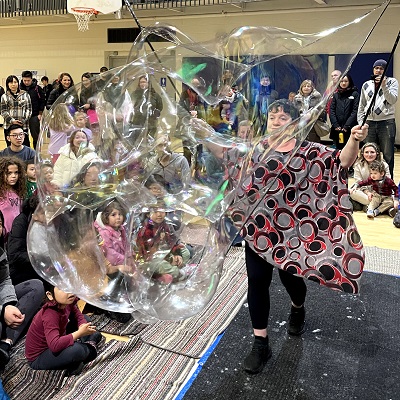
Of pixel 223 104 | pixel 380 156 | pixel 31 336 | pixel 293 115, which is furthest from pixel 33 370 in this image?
pixel 380 156

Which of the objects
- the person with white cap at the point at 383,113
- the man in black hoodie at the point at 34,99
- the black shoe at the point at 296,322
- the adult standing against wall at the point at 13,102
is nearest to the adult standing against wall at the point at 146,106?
the black shoe at the point at 296,322

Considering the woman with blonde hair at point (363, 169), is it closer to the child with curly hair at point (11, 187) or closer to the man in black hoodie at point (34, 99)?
the child with curly hair at point (11, 187)

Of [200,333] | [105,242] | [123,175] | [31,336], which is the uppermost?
[123,175]

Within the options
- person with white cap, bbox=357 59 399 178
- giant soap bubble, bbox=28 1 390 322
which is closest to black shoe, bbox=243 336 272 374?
giant soap bubble, bbox=28 1 390 322

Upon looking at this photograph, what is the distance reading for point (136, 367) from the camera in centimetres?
231

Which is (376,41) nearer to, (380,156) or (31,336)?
(380,156)

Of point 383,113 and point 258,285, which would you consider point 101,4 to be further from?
point 258,285

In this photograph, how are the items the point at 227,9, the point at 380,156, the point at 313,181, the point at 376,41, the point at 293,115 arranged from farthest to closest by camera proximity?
1. the point at 227,9
2. the point at 376,41
3. the point at 380,156
4. the point at 313,181
5. the point at 293,115

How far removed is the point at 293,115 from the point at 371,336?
1.43 m

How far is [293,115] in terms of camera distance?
5.44 feet

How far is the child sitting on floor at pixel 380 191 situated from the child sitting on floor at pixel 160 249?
12.7ft

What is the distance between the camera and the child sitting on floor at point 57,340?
2.19 meters

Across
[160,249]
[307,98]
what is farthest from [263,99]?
[160,249]

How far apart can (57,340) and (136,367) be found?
1.29ft
